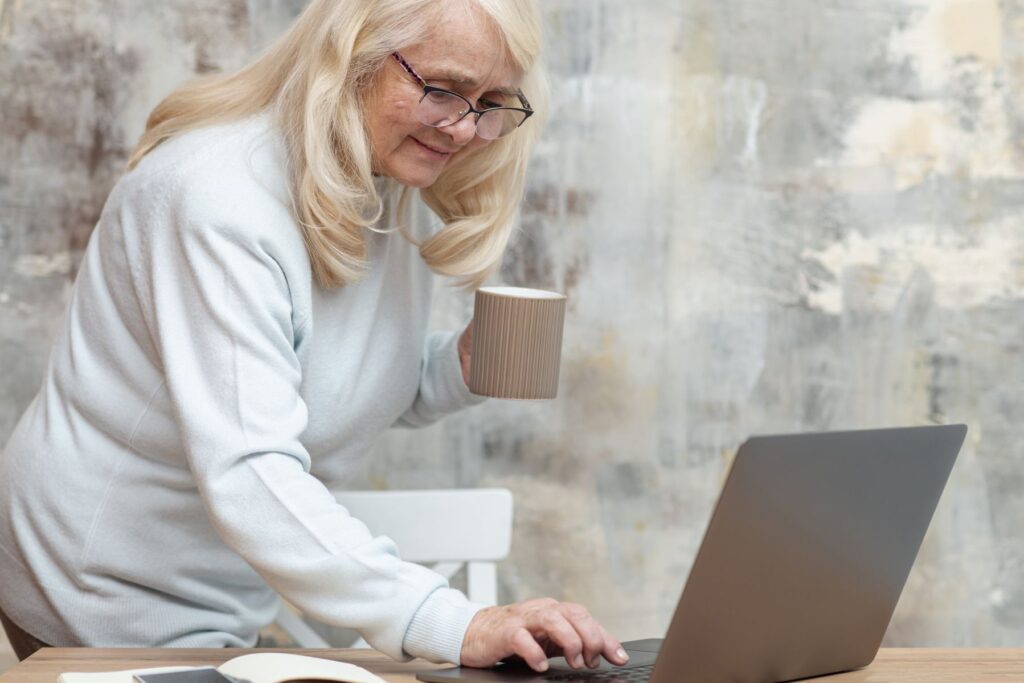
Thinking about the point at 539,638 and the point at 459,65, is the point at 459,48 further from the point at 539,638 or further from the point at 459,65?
the point at 539,638

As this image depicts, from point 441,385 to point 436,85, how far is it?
0.45m

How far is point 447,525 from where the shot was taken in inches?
65.1

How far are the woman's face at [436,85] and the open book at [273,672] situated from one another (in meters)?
0.57

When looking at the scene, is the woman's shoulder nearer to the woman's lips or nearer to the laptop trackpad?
the woman's lips

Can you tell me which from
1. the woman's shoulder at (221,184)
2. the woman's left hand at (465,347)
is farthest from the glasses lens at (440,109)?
the woman's left hand at (465,347)

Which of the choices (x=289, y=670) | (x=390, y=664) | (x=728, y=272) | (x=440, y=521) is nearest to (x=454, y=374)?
(x=440, y=521)

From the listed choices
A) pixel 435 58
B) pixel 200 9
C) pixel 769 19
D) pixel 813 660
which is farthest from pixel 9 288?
pixel 813 660

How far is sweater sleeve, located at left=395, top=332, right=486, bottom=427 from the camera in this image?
1519 mm

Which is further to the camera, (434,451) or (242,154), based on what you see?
(434,451)

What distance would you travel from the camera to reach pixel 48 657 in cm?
111

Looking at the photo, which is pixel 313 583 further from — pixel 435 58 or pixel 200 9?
pixel 200 9

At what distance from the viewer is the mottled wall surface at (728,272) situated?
7.28 feet

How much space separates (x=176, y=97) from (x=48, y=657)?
2.14ft

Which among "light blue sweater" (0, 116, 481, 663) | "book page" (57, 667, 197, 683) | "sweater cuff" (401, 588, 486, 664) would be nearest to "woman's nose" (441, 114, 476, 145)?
"light blue sweater" (0, 116, 481, 663)
